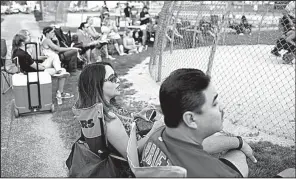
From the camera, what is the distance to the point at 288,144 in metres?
4.19

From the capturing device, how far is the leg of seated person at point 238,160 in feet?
5.29

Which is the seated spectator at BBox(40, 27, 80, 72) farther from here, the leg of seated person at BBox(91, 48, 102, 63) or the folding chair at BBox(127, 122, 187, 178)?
the folding chair at BBox(127, 122, 187, 178)

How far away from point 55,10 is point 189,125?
74.2ft

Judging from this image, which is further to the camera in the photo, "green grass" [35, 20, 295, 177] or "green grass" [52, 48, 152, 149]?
"green grass" [52, 48, 152, 149]

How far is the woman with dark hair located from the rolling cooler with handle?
3.43 m

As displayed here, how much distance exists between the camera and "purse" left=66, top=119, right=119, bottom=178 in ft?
6.72

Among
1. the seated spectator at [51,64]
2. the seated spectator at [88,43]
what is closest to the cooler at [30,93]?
the seated spectator at [51,64]

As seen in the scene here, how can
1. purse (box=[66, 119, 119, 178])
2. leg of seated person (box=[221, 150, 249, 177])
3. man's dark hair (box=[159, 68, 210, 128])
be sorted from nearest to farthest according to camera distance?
man's dark hair (box=[159, 68, 210, 128])
leg of seated person (box=[221, 150, 249, 177])
purse (box=[66, 119, 119, 178])

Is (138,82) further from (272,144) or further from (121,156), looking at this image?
(121,156)

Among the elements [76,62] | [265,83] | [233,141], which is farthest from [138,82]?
[233,141]

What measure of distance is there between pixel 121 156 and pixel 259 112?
3.73 m

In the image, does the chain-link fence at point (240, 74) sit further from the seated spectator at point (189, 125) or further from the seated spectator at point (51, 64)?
the seated spectator at point (189, 125)

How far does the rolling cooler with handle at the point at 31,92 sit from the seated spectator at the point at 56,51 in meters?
1.44

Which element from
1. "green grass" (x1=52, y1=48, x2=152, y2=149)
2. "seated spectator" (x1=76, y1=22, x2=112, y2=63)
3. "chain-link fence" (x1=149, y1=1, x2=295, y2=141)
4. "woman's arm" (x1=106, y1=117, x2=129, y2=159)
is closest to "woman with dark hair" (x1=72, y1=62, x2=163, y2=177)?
"woman's arm" (x1=106, y1=117, x2=129, y2=159)
